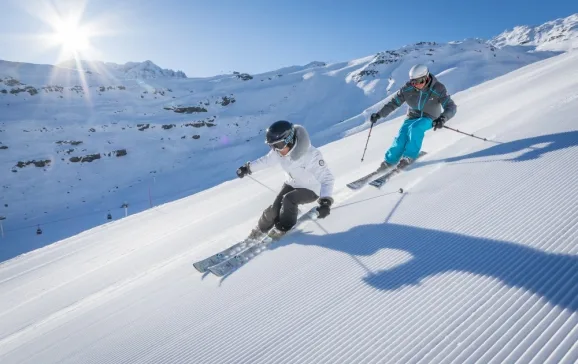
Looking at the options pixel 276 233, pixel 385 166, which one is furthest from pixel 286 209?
pixel 385 166

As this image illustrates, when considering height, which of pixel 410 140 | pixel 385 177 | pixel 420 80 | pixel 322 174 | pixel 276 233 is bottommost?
pixel 385 177

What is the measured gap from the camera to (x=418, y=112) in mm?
6309

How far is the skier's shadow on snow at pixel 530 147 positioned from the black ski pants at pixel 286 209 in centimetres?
243

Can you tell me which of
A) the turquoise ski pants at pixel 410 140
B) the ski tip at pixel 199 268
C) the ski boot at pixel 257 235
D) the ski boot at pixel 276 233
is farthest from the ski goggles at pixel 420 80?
the ski tip at pixel 199 268

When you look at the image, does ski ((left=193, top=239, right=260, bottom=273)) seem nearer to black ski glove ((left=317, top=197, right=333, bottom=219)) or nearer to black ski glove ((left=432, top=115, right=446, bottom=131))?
black ski glove ((left=317, top=197, right=333, bottom=219))

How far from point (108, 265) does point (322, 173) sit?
13.7ft

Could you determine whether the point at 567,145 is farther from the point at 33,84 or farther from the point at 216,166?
the point at 33,84

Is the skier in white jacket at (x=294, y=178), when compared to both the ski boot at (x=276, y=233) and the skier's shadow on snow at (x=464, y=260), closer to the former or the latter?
the ski boot at (x=276, y=233)

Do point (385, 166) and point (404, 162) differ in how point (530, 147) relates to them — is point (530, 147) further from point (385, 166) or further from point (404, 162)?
point (385, 166)

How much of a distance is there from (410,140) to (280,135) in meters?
2.95

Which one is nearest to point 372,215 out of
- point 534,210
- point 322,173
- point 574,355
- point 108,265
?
point 322,173

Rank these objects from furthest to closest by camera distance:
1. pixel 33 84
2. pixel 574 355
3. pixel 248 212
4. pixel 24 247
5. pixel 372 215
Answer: pixel 33 84 < pixel 24 247 < pixel 248 212 < pixel 372 215 < pixel 574 355

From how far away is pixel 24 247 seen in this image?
18.7m

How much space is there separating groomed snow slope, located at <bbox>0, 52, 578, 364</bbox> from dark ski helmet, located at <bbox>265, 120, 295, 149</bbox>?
47.3 inches
